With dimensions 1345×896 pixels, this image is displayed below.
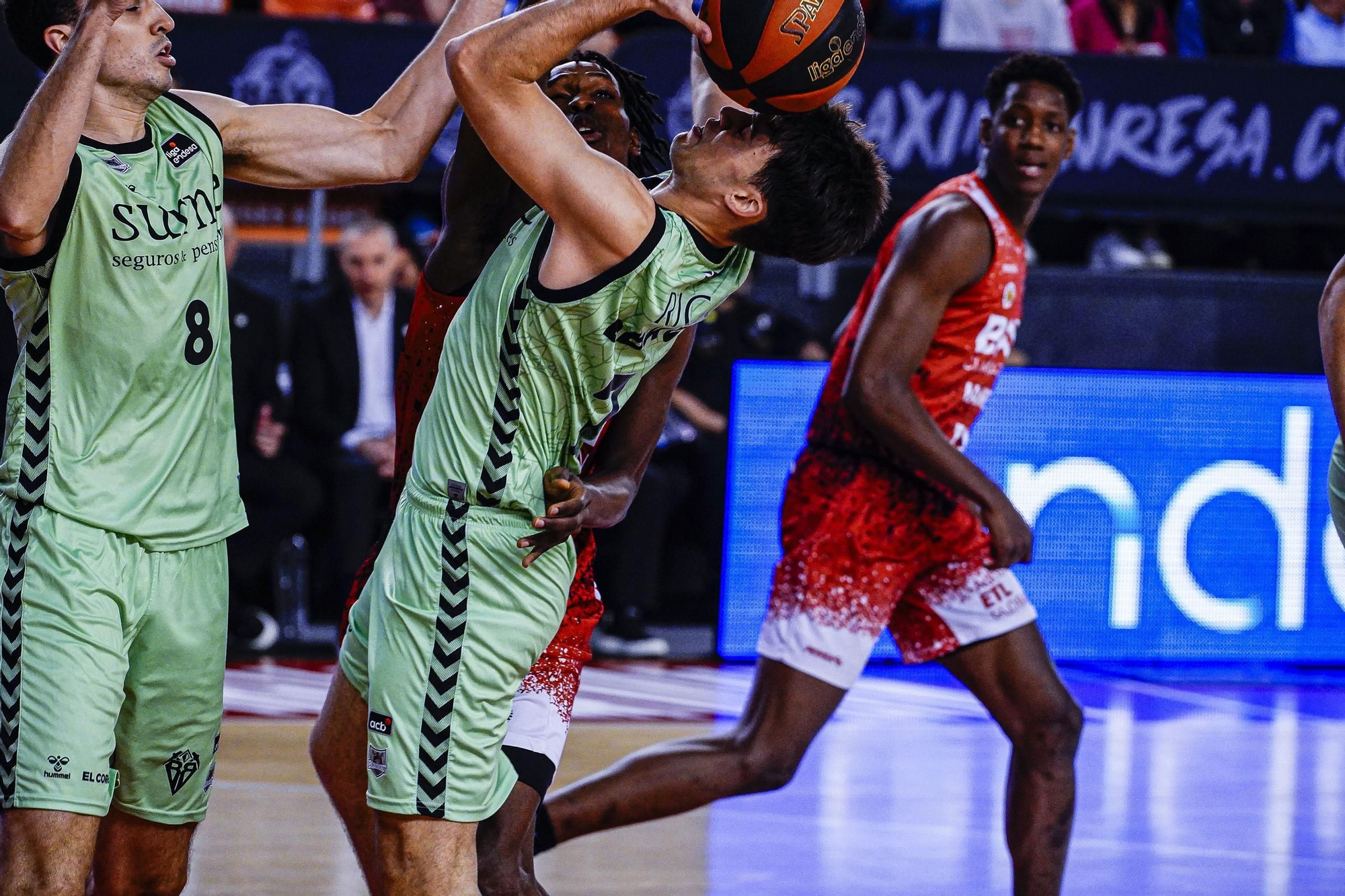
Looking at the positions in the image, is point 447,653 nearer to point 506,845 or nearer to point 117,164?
point 506,845

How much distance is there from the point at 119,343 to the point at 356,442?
14.0 ft

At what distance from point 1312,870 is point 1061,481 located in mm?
2785

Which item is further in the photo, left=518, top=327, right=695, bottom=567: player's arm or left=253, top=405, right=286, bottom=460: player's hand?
left=253, top=405, right=286, bottom=460: player's hand

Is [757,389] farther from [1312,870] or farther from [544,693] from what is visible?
[544,693]

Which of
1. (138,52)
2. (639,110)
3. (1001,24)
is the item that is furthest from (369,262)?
(138,52)

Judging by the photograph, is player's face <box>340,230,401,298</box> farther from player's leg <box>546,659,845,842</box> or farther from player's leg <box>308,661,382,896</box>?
player's leg <box>308,661,382,896</box>

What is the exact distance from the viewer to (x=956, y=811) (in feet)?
16.9

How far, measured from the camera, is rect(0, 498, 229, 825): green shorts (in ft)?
9.09

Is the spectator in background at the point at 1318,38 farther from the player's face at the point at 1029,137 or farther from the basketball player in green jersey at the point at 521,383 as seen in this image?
the basketball player in green jersey at the point at 521,383

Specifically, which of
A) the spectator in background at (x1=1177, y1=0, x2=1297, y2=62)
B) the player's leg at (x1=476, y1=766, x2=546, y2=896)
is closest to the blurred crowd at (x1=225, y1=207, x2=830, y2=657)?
the spectator in background at (x1=1177, y1=0, x2=1297, y2=62)

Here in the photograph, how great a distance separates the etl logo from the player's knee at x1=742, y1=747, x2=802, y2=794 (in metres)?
3.15

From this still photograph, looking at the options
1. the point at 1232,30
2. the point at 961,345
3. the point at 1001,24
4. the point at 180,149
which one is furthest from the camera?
the point at 1232,30

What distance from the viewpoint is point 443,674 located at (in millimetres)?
2738

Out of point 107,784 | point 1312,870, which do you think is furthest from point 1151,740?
point 107,784
